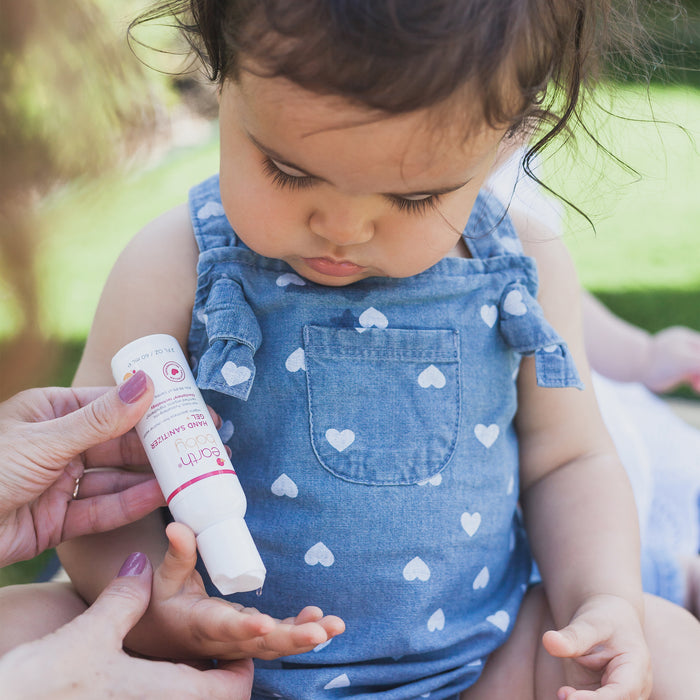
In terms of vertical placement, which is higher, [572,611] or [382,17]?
[382,17]

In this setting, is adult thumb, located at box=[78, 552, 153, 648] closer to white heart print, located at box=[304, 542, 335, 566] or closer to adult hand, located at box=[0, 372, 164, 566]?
adult hand, located at box=[0, 372, 164, 566]

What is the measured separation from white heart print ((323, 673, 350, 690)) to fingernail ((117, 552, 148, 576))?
0.99ft

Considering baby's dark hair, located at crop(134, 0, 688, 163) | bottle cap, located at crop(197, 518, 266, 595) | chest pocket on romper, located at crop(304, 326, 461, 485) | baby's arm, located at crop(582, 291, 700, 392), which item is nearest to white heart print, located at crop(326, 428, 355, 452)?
chest pocket on romper, located at crop(304, 326, 461, 485)

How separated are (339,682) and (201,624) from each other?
0.26 m

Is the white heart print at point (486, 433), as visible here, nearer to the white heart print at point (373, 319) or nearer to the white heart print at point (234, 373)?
the white heart print at point (373, 319)

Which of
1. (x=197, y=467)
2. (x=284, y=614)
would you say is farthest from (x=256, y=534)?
(x=197, y=467)

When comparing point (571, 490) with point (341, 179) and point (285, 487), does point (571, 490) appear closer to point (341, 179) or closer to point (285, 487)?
point (285, 487)

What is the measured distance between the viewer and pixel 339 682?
1.11m

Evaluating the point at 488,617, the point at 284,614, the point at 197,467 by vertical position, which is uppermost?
the point at 197,467

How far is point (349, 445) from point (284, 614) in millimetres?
257

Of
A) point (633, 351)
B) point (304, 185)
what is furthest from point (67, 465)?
point (633, 351)

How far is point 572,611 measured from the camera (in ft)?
3.95

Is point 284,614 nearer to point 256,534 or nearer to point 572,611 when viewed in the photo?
point 256,534

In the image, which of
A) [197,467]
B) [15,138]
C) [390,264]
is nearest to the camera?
[15,138]
